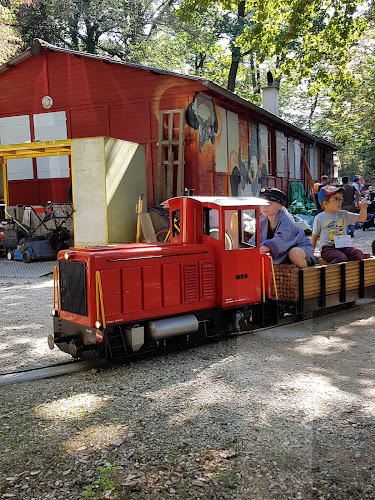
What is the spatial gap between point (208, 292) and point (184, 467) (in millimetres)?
2814

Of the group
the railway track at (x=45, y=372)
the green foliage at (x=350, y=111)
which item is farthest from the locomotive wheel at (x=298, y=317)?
the green foliage at (x=350, y=111)

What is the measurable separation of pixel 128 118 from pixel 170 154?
2.15m

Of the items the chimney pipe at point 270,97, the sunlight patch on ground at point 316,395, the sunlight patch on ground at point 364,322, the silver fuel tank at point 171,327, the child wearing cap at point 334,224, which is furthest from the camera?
the chimney pipe at point 270,97

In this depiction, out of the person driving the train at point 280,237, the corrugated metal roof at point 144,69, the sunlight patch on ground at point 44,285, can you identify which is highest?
the corrugated metal roof at point 144,69

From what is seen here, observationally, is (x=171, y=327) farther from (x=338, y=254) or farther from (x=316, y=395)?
(x=338, y=254)

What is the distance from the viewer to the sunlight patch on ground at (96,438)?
3764 millimetres

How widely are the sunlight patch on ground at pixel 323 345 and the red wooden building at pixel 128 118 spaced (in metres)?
9.87

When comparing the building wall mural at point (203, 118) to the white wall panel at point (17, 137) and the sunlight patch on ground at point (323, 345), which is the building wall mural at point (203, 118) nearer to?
the white wall panel at point (17, 137)

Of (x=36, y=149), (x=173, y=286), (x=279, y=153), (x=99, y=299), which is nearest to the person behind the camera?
(x=99, y=299)

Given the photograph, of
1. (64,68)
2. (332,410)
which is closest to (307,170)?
(64,68)

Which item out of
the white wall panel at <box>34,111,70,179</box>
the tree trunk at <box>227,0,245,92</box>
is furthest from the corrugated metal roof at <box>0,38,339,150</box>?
the tree trunk at <box>227,0,245,92</box>

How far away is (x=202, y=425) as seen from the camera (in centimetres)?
409

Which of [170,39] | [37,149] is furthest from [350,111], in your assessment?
[37,149]

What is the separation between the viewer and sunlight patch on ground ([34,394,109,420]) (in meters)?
4.35
